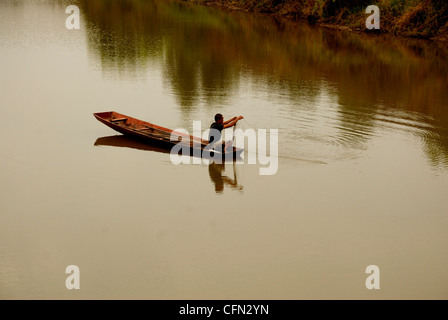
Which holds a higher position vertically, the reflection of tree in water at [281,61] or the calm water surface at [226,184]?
the reflection of tree in water at [281,61]

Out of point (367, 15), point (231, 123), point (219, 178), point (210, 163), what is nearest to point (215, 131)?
point (231, 123)

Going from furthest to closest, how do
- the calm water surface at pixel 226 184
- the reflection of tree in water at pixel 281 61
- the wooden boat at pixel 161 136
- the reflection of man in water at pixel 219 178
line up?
1. the reflection of tree in water at pixel 281 61
2. the wooden boat at pixel 161 136
3. the reflection of man in water at pixel 219 178
4. the calm water surface at pixel 226 184

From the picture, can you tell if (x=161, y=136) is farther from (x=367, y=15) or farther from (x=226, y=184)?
(x=367, y=15)

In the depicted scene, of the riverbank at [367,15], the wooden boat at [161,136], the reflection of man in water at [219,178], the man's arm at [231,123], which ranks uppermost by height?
the riverbank at [367,15]

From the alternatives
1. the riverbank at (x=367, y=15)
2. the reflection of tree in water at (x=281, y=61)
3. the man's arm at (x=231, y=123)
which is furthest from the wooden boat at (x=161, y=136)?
the riverbank at (x=367, y=15)

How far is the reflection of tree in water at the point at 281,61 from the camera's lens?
16736 millimetres

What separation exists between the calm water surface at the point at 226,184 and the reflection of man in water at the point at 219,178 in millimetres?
41

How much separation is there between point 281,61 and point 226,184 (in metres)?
11.6

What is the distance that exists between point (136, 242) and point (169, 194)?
181 centimetres

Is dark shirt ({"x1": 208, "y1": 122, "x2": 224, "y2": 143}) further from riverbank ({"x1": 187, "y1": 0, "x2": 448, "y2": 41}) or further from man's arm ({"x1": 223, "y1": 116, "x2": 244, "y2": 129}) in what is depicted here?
riverbank ({"x1": 187, "y1": 0, "x2": 448, "y2": 41})

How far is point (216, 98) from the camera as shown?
54.6 feet

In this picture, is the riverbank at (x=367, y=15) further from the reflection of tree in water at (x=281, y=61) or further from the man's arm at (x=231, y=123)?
the man's arm at (x=231, y=123)

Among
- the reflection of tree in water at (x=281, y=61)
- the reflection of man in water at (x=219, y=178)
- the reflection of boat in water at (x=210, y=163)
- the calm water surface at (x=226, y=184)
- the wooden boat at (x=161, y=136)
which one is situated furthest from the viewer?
the reflection of tree in water at (x=281, y=61)

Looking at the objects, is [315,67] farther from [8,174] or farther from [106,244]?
[106,244]
